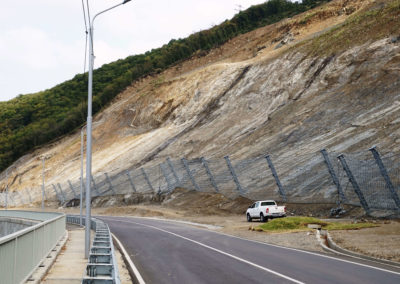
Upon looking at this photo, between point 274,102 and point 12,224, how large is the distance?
87.3ft

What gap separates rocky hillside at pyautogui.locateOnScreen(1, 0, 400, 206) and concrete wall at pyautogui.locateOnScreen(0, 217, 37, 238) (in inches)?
536

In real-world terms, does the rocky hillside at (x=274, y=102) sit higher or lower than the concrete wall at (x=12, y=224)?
higher

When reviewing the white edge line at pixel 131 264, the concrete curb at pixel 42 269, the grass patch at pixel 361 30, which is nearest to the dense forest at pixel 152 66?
the grass patch at pixel 361 30

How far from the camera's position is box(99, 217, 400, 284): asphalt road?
1032 centimetres

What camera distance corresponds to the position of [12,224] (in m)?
41.7

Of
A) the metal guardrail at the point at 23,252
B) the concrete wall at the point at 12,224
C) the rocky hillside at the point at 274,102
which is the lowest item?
the concrete wall at the point at 12,224

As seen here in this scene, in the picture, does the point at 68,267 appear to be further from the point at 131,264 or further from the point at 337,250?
the point at 337,250

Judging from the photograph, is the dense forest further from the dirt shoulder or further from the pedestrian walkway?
the pedestrian walkway

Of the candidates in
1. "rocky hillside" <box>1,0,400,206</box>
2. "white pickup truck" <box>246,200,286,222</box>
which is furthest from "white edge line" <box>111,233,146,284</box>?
"rocky hillside" <box>1,0,400,206</box>

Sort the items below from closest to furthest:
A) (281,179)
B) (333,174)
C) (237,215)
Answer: (333,174), (281,179), (237,215)

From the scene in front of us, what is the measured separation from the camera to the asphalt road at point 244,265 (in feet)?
33.9

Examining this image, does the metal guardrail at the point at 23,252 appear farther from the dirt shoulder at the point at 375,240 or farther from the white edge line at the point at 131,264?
the dirt shoulder at the point at 375,240

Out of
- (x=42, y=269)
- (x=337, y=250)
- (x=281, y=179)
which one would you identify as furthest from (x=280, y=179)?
(x=42, y=269)

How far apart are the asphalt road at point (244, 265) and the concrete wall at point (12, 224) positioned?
1953 cm
